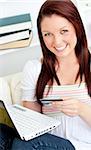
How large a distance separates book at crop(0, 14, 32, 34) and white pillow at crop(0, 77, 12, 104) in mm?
301

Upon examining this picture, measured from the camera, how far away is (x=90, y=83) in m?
1.37

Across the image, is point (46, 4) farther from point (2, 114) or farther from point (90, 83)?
point (2, 114)

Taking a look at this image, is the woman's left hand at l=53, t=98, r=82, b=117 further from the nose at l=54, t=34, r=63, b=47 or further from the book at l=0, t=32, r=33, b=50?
the book at l=0, t=32, r=33, b=50

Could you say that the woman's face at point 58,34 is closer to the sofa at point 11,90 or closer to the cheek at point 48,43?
the cheek at point 48,43

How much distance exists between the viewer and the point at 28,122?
1.31m

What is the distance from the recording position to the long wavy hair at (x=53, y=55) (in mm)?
1286

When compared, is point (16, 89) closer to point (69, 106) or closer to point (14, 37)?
point (14, 37)

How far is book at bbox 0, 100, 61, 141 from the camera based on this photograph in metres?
1.24

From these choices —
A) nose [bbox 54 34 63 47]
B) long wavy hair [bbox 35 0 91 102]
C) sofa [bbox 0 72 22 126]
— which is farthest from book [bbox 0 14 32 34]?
nose [bbox 54 34 63 47]

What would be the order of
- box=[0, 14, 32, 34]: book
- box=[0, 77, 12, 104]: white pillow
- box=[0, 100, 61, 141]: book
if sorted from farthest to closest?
box=[0, 14, 32, 34]: book
box=[0, 77, 12, 104]: white pillow
box=[0, 100, 61, 141]: book

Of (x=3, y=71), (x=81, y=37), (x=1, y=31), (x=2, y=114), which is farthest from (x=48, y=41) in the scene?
(x=3, y=71)

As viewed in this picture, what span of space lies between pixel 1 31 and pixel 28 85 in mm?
440

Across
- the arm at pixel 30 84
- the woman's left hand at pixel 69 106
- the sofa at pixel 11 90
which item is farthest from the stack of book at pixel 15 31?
the woman's left hand at pixel 69 106

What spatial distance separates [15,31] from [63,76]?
506mm
